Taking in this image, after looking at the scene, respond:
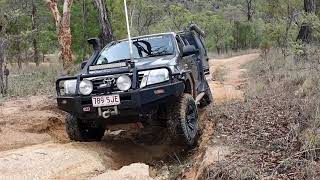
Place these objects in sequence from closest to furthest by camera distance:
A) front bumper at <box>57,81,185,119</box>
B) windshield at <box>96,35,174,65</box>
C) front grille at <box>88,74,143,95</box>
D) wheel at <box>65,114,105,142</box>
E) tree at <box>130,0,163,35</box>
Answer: front bumper at <box>57,81,185,119</box> < front grille at <box>88,74,143,95</box> < wheel at <box>65,114,105,142</box> < windshield at <box>96,35,174,65</box> < tree at <box>130,0,163,35</box>

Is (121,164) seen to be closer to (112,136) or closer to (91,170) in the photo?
(91,170)

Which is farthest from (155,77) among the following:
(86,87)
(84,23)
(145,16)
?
(145,16)

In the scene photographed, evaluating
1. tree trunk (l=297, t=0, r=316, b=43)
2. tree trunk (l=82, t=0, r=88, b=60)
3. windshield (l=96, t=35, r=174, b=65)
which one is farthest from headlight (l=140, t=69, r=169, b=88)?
tree trunk (l=82, t=0, r=88, b=60)

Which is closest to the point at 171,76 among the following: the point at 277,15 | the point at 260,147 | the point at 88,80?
the point at 88,80

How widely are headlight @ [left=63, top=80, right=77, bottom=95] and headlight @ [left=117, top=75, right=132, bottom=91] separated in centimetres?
77

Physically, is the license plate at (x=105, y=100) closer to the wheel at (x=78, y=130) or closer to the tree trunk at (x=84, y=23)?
the wheel at (x=78, y=130)

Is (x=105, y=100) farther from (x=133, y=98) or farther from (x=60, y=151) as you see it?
(x=60, y=151)

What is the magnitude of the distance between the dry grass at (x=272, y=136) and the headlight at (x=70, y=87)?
81.4 inches

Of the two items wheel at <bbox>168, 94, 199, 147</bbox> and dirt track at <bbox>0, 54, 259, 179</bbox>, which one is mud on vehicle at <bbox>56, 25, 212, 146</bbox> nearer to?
wheel at <bbox>168, 94, 199, 147</bbox>

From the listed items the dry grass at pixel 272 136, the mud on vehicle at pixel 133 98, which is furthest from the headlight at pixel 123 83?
the dry grass at pixel 272 136

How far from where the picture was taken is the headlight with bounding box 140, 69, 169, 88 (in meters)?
6.29

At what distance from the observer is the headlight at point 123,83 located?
20.2 feet

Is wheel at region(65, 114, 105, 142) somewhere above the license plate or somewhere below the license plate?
below

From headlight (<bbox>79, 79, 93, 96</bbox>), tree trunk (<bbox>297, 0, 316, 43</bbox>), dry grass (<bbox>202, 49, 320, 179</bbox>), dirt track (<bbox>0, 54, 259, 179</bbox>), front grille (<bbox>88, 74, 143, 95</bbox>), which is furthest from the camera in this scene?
tree trunk (<bbox>297, 0, 316, 43</bbox>)
